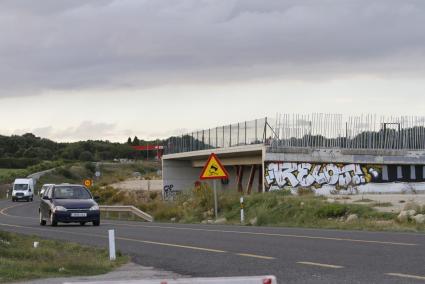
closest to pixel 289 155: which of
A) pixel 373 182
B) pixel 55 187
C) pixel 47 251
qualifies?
pixel 373 182

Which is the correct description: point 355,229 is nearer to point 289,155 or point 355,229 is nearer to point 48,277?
point 48,277

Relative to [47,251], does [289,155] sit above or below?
above

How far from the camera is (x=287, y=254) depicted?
1416 cm

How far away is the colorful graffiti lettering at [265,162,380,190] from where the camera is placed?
40500 mm

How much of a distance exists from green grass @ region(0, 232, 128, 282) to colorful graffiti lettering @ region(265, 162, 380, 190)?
24.5 metres

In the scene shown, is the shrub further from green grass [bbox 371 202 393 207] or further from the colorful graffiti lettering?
the colorful graffiti lettering

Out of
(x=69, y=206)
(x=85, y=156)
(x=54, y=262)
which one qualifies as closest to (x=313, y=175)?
(x=69, y=206)

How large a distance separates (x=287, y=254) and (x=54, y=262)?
4371 mm

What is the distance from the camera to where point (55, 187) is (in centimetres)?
2795

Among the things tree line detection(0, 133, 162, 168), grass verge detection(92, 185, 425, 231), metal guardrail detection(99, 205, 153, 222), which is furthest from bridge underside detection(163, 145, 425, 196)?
tree line detection(0, 133, 162, 168)

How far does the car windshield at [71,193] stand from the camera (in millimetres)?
27764

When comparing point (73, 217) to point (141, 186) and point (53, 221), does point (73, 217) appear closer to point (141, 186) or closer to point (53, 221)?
point (53, 221)

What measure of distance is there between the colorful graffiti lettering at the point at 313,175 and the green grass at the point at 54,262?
24.5m

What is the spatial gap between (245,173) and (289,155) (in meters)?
12.6
